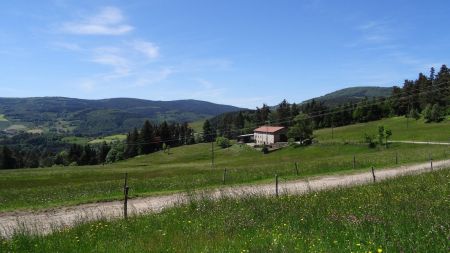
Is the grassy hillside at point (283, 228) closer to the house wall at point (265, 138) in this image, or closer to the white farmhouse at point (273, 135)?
the house wall at point (265, 138)

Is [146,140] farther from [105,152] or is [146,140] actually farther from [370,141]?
[370,141]

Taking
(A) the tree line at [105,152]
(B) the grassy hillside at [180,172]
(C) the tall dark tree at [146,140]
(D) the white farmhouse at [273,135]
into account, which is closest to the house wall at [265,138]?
(D) the white farmhouse at [273,135]

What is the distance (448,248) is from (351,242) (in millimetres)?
1891

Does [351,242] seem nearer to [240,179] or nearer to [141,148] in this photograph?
[240,179]

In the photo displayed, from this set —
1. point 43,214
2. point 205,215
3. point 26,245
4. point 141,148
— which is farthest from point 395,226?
point 141,148

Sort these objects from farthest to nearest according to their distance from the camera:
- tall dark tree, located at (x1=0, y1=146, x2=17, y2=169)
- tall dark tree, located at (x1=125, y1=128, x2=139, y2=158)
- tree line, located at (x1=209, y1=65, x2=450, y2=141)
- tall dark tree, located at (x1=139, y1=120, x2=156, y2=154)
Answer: tall dark tree, located at (x1=139, y1=120, x2=156, y2=154)
tall dark tree, located at (x1=125, y1=128, x2=139, y2=158)
tall dark tree, located at (x1=0, y1=146, x2=17, y2=169)
tree line, located at (x1=209, y1=65, x2=450, y2=141)

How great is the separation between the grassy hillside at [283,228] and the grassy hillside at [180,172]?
24.9 ft

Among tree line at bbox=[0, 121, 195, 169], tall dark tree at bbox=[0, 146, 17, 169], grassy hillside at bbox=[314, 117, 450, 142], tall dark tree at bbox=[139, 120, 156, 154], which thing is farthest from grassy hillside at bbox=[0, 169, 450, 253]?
tall dark tree at bbox=[139, 120, 156, 154]

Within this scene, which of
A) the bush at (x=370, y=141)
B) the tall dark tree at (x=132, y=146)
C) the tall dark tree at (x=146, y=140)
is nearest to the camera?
the bush at (x=370, y=141)

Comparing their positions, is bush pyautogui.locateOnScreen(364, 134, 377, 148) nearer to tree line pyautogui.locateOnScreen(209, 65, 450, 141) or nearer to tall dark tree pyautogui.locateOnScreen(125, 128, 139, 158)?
tree line pyautogui.locateOnScreen(209, 65, 450, 141)

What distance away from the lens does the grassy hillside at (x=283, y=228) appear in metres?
8.88

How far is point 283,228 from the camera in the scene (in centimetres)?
1106

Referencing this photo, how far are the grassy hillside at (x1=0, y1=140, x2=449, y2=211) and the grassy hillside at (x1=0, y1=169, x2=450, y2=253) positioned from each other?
7589mm

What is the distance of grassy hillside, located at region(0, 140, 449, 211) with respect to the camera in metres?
32.1
